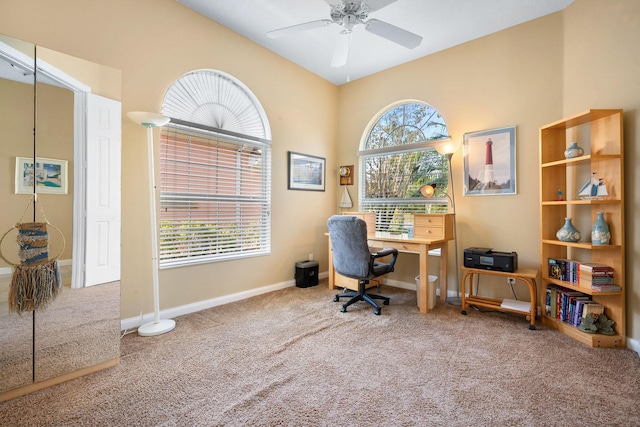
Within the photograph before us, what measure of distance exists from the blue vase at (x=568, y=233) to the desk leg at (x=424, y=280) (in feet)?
3.76

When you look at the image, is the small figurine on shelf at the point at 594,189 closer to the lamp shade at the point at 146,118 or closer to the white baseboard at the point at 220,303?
the white baseboard at the point at 220,303

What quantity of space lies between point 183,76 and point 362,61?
2.31 metres

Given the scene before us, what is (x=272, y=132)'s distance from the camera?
380cm

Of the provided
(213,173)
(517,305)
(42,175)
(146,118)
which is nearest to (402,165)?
(517,305)

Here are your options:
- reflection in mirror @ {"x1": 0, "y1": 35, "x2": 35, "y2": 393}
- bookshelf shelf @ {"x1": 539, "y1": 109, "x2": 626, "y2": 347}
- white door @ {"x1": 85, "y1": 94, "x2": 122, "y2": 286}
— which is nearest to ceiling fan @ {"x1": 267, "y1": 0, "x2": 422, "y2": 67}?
white door @ {"x1": 85, "y1": 94, "x2": 122, "y2": 286}

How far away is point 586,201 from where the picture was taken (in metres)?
2.35

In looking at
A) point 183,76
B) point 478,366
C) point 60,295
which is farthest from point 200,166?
point 478,366

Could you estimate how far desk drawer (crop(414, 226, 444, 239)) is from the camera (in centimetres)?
333

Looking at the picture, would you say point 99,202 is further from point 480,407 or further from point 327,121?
point 327,121

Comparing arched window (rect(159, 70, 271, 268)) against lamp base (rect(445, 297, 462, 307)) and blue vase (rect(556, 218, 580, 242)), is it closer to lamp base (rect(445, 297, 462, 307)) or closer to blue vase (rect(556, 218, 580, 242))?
lamp base (rect(445, 297, 462, 307))

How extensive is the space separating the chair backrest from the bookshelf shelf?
1.69 metres

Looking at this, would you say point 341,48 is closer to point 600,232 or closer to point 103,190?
point 103,190

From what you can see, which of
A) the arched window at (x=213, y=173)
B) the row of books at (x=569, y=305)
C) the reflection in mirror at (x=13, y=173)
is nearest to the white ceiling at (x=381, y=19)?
the arched window at (x=213, y=173)

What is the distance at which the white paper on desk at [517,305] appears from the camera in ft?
8.99
